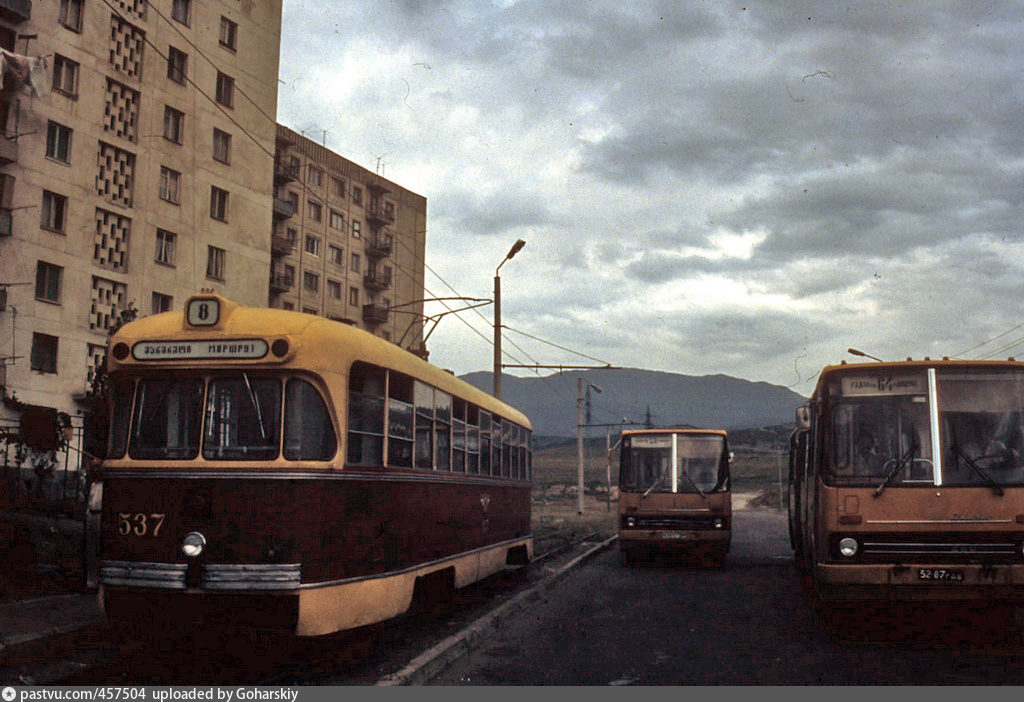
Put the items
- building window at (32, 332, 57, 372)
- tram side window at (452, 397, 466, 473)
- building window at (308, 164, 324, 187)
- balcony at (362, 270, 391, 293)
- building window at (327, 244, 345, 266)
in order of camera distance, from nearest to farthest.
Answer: tram side window at (452, 397, 466, 473) → building window at (32, 332, 57, 372) → building window at (308, 164, 324, 187) → building window at (327, 244, 345, 266) → balcony at (362, 270, 391, 293)

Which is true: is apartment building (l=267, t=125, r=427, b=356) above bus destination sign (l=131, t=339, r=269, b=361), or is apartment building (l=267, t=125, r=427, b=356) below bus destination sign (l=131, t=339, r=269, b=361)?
above

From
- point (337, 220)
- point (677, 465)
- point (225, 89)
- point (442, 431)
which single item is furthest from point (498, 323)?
point (337, 220)

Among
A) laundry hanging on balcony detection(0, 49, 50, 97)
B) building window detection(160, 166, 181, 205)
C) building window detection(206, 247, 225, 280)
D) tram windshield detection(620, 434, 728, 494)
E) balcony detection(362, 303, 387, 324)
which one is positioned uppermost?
laundry hanging on balcony detection(0, 49, 50, 97)

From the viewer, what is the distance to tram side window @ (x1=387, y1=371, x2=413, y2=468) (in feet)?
Answer: 31.9

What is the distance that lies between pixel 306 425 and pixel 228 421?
63cm

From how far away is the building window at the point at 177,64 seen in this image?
132 feet

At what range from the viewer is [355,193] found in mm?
66188

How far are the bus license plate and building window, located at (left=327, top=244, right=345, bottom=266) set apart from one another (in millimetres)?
55451

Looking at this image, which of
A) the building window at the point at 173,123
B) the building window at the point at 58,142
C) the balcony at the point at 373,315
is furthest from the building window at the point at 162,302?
the balcony at the point at 373,315

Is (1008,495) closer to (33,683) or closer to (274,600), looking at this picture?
(274,600)

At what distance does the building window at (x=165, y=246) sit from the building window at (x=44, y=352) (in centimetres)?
596

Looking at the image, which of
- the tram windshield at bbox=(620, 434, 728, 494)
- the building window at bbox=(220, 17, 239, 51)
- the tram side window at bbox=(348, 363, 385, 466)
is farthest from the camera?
Result: the building window at bbox=(220, 17, 239, 51)

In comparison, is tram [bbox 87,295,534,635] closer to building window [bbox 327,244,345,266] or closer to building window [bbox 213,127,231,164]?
building window [bbox 213,127,231,164]

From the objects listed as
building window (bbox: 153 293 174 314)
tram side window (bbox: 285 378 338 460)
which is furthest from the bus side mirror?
Answer: building window (bbox: 153 293 174 314)
